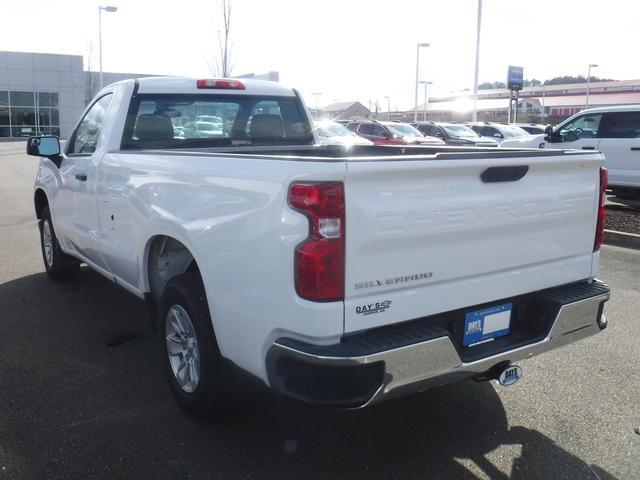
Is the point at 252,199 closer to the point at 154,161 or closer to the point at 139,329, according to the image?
the point at 154,161

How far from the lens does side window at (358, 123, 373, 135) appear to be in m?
24.2

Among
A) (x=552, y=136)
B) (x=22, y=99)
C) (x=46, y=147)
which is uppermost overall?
(x=22, y=99)

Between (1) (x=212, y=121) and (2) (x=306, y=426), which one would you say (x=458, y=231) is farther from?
(1) (x=212, y=121)

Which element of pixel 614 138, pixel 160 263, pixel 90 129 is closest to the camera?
pixel 160 263

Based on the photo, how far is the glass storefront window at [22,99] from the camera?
153ft

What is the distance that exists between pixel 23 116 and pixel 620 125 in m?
45.0

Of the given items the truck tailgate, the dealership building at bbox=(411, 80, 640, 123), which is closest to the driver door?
the truck tailgate

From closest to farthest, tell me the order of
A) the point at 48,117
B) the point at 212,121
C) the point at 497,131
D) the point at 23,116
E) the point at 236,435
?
1. the point at 236,435
2. the point at 212,121
3. the point at 497,131
4. the point at 23,116
5. the point at 48,117

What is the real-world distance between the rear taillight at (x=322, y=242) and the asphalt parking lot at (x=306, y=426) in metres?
0.60

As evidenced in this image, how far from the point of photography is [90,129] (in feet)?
18.1

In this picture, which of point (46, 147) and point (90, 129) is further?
point (46, 147)

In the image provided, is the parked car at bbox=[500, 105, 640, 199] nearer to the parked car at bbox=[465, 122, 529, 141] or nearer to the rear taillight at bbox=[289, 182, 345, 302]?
the rear taillight at bbox=[289, 182, 345, 302]

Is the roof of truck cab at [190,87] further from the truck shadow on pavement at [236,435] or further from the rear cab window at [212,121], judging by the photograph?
the truck shadow on pavement at [236,435]

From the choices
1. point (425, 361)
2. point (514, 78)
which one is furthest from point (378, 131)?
point (514, 78)
